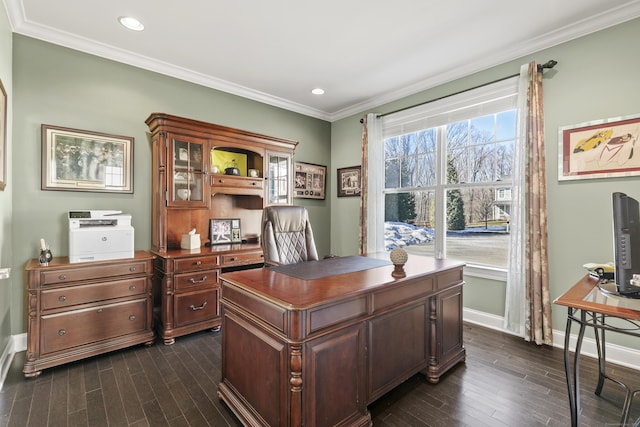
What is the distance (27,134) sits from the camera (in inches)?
100

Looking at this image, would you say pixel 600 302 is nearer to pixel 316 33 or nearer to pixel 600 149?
pixel 600 149

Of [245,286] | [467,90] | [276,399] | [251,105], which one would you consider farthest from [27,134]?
[467,90]

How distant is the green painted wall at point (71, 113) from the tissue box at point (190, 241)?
361 millimetres

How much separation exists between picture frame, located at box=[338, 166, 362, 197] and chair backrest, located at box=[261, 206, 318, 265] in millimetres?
1732

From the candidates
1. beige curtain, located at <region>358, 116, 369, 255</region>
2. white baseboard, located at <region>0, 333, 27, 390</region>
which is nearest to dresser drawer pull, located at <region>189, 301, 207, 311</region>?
white baseboard, located at <region>0, 333, 27, 390</region>

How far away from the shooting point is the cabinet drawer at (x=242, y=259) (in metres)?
3.08


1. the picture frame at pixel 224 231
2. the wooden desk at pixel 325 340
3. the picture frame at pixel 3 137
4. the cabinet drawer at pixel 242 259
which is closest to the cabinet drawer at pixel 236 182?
the picture frame at pixel 224 231

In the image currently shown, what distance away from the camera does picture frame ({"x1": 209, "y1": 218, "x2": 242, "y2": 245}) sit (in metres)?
3.49

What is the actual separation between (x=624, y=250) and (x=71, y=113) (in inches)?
164

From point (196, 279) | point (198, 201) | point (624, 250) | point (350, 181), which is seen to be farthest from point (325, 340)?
point (350, 181)

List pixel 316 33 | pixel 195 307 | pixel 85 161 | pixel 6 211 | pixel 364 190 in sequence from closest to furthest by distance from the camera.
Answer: pixel 6 211 → pixel 316 33 → pixel 85 161 → pixel 195 307 → pixel 364 190

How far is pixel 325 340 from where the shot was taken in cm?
144

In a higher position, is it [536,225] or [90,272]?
[536,225]

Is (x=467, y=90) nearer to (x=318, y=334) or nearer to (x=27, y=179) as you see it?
(x=318, y=334)
